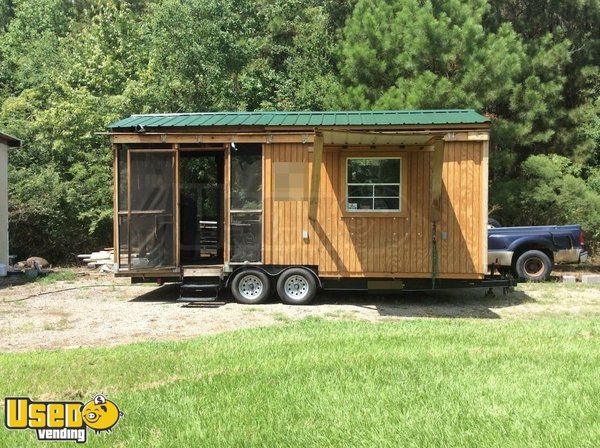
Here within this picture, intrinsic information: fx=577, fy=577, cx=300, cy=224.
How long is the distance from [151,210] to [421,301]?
5.30 meters

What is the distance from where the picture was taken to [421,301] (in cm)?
1097

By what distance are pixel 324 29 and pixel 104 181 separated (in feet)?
32.5

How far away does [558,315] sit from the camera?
944 centimetres

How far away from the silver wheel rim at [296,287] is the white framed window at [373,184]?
154 cm

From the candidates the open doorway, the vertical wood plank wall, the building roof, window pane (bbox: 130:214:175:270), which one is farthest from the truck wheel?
the building roof

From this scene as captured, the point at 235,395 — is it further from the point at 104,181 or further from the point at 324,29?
the point at 324,29

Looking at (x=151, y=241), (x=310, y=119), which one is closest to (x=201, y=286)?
(x=151, y=241)

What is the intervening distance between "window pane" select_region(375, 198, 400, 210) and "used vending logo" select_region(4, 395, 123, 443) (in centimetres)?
698

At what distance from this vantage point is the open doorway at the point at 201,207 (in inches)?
463

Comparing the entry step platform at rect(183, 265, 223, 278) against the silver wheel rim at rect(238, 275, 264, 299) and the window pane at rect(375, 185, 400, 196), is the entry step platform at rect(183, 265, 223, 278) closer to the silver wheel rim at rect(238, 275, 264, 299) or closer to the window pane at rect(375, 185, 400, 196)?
the silver wheel rim at rect(238, 275, 264, 299)

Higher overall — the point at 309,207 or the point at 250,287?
the point at 309,207

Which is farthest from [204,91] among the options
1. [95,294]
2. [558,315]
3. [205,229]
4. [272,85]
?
[558,315]

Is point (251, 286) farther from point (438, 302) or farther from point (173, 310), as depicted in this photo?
point (438, 302)

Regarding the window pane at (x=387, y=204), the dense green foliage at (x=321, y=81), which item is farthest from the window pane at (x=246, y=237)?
the dense green foliage at (x=321, y=81)
